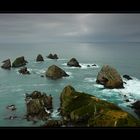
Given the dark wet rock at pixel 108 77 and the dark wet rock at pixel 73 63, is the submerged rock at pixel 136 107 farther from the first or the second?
the dark wet rock at pixel 73 63

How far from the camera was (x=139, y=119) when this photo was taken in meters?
3.18

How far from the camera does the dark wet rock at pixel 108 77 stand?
322cm

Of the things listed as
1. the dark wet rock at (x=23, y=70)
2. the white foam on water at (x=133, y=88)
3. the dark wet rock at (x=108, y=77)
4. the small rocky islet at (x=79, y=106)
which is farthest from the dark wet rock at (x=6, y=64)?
the white foam on water at (x=133, y=88)

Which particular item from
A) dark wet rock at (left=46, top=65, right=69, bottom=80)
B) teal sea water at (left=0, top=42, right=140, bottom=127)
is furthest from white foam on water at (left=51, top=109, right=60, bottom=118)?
dark wet rock at (left=46, top=65, right=69, bottom=80)

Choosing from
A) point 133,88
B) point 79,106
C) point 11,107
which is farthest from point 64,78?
point 133,88

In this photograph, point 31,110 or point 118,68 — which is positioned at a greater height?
point 118,68

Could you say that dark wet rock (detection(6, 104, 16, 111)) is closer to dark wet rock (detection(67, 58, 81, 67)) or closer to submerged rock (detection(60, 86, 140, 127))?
submerged rock (detection(60, 86, 140, 127))

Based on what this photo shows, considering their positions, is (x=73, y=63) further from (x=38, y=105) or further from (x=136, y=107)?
(x=136, y=107)

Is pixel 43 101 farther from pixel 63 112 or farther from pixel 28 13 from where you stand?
pixel 28 13

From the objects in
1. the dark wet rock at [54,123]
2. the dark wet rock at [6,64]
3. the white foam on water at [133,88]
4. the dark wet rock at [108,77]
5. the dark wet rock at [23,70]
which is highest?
→ the dark wet rock at [6,64]

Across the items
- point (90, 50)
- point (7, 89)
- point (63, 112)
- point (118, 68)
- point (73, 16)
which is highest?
point (73, 16)

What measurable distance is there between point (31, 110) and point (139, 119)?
1209 millimetres

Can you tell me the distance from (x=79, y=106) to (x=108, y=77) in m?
0.46
